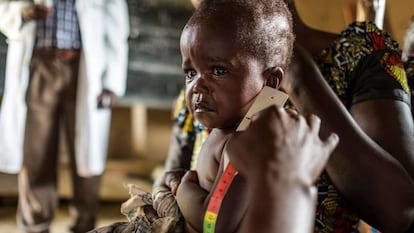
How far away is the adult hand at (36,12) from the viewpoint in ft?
5.95

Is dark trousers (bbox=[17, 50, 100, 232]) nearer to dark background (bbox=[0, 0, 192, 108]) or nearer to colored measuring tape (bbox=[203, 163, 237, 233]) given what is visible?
dark background (bbox=[0, 0, 192, 108])

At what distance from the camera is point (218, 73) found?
67 centimetres

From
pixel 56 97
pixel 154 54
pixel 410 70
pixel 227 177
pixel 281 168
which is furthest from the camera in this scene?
pixel 154 54

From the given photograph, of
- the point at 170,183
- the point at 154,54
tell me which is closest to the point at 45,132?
the point at 154,54

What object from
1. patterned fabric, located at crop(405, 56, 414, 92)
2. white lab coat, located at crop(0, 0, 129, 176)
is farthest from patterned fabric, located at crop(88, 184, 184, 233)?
white lab coat, located at crop(0, 0, 129, 176)

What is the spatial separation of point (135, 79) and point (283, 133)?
2130mm

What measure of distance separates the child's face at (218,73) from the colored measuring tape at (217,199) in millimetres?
134

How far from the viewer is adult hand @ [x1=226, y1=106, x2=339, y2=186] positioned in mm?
458

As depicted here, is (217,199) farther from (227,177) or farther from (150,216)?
(150,216)

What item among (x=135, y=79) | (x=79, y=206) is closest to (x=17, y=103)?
(x=79, y=206)

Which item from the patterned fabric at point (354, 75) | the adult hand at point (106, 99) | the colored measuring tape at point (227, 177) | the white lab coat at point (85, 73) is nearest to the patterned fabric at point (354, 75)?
the patterned fabric at point (354, 75)

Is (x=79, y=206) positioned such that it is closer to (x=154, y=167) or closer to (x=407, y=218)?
(x=154, y=167)

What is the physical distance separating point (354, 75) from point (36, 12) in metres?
1.29

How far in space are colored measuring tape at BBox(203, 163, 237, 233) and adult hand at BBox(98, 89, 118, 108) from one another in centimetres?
162
